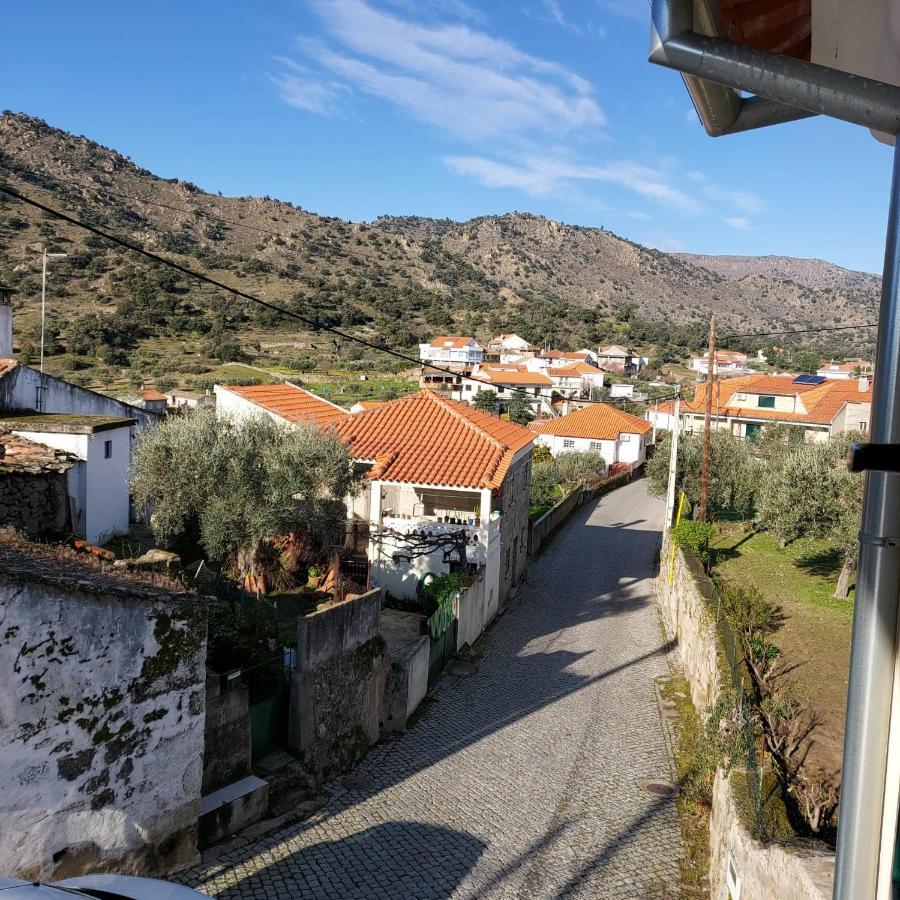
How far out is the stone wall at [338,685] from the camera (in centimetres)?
1089

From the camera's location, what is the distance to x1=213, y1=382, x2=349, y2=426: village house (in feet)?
68.8

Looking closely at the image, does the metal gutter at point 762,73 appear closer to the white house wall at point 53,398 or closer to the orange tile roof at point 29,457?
the orange tile roof at point 29,457

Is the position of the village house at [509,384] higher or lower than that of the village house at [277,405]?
higher

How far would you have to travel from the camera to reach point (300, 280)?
98812 millimetres

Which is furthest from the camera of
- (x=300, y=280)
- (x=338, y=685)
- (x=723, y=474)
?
(x=300, y=280)

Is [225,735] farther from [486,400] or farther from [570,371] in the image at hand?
[570,371]

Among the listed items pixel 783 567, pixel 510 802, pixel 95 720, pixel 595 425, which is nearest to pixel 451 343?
pixel 595 425

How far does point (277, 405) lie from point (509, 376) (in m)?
55.7

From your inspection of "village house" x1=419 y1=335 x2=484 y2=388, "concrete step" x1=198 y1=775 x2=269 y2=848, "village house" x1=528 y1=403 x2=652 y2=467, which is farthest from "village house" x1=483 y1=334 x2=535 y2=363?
"concrete step" x1=198 y1=775 x2=269 y2=848

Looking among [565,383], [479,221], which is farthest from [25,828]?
[479,221]

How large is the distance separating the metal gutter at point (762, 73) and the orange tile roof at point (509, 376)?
71295 millimetres

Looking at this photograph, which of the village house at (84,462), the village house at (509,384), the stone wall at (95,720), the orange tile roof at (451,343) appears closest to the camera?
the stone wall at (95,720)

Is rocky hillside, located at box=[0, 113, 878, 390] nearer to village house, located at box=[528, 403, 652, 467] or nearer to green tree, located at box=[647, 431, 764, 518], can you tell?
village house, located at box=[528, 403, 652, 467]

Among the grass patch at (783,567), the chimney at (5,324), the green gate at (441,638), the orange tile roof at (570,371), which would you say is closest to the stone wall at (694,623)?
the grass patch at (783,567)
